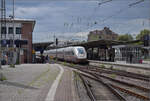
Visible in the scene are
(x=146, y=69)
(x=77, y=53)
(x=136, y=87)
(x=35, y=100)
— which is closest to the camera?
(x=35, y=100)

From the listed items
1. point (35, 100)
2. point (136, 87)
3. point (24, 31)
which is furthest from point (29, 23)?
point (35, 100)

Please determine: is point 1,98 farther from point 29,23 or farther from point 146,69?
point 29,23

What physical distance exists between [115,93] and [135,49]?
26885mm

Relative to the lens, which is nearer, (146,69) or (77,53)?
(146,69)

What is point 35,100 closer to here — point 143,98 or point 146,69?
point 143,98

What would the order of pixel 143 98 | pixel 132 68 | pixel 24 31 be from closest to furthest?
pixel 143 98
pixel 132 68
pixel 24 31

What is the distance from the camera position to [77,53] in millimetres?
38719

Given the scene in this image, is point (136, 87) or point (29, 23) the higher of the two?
point (29, 23)

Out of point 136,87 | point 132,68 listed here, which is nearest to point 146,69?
point 132,68

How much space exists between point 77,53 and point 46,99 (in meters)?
29.6

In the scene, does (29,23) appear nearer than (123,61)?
No

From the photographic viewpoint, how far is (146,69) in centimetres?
2338

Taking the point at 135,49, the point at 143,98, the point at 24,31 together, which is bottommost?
the point at 143,98

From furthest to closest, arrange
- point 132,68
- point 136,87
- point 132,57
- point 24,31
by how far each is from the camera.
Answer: point 24,31
point 132,57
point 132,68
point 136,87
